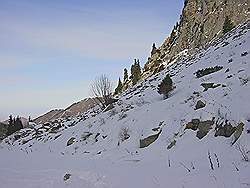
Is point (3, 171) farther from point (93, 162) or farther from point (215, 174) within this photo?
point (215, 174)

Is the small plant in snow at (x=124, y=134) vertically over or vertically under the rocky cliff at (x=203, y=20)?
under

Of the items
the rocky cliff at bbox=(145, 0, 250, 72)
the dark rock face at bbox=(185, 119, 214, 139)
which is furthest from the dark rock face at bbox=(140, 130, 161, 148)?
the rocky cliff at bbox=(145, 0, 250, 72)

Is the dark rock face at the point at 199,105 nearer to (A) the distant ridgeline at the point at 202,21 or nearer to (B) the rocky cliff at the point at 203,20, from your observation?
(A) the distant ridgeline at the point at 202,21

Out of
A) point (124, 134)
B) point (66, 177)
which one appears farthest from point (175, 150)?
point (124, 134)

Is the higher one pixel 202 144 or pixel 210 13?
pixel 210 13

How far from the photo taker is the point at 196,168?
689cm

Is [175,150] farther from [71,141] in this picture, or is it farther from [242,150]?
[71,141]

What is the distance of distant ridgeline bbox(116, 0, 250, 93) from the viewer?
49719 mm

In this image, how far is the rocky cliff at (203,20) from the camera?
5019cm

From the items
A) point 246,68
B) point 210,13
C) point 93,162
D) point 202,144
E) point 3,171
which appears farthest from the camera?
point 210,13

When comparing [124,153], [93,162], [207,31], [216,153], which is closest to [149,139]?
[124,153]

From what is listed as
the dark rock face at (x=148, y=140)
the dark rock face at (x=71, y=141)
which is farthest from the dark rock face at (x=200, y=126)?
the dark rock face at (x=71, y=141)

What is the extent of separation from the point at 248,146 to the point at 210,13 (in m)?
53.8

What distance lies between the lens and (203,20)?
57.9 meters
